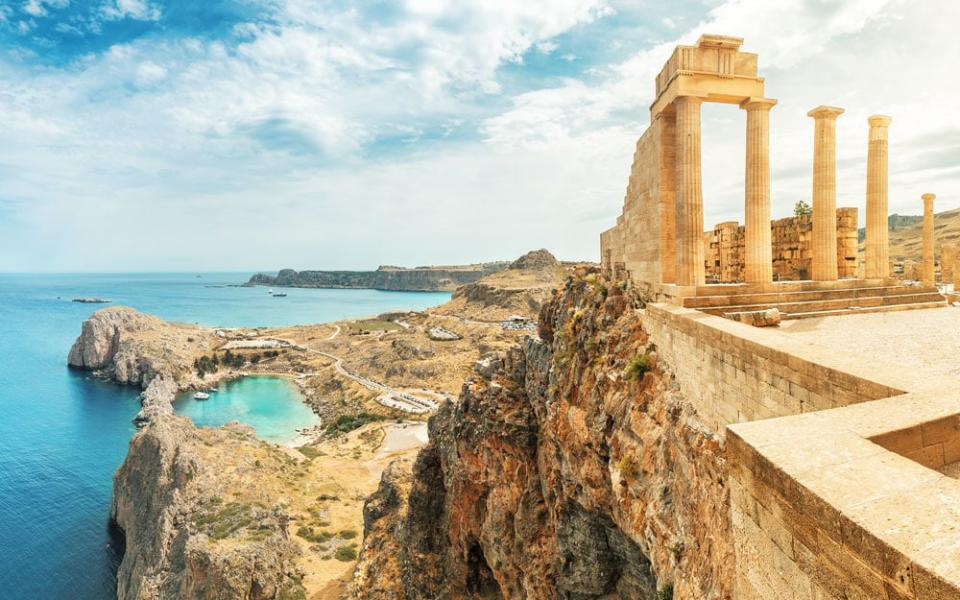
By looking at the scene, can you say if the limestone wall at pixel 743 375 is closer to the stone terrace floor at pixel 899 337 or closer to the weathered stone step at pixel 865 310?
the stone terrace floor at pixel 899 337

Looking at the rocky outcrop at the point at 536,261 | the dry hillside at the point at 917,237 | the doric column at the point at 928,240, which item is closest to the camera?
the doric column at the point at 928,240

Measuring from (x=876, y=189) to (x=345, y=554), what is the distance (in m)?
33.2

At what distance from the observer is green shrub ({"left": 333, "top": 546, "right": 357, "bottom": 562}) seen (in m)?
30.6

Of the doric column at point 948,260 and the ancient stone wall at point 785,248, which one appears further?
the doric column at point 948,260

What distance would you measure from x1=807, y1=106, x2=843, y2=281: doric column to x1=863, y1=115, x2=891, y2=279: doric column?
179 centimetres

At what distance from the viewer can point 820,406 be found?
5.77m

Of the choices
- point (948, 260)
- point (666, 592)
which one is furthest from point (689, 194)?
point (948, 260)

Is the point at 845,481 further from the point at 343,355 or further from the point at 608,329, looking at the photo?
the point at 343,355

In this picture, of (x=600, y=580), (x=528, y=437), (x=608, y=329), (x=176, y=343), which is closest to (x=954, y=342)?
(x=608, y=329)

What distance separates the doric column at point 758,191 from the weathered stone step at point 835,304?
141cm

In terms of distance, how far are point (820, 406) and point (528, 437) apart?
1372 cm

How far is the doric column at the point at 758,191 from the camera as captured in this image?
1339 centimetres

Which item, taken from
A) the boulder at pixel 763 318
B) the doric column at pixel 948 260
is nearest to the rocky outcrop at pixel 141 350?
the boulder at pixel 763 318

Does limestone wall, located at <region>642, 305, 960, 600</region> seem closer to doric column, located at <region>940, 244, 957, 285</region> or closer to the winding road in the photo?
doric column, located at <region>940, 244, 957, 285</region>
